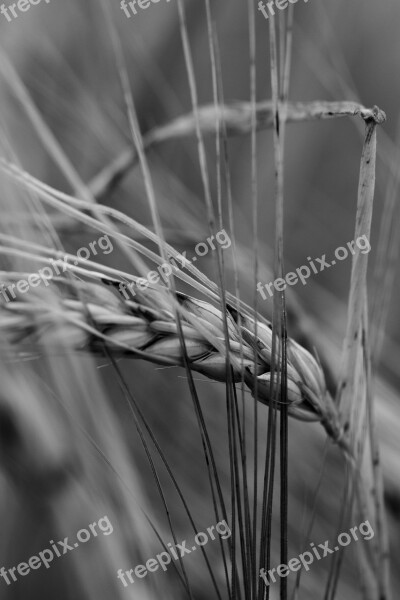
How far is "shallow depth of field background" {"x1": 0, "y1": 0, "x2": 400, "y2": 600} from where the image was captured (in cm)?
65

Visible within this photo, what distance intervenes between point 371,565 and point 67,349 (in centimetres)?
18

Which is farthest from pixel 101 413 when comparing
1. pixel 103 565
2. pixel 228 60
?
pixel 228 60

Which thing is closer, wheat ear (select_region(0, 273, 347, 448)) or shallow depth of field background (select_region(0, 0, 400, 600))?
wheat ear (select_region(0, 273, 347, 448))

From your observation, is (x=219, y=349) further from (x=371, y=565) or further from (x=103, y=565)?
(x=103, y=565)

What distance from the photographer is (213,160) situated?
3.28ft

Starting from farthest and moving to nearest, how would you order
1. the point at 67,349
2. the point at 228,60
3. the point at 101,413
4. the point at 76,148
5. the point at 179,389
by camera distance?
the point at 228,60 < the point at 76,148 < the point at 179,389 < the point at 101,413 < the point at 67,349

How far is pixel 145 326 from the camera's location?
12.8 inches

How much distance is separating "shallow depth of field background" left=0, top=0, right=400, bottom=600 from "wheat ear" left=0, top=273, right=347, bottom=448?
171 mm

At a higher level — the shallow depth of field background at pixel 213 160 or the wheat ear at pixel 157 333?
the shallow depth of field background at pixel 213 160

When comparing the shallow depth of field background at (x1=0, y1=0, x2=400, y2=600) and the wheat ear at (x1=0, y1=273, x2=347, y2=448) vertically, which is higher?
the shallow depth of field background at (x1=0, y1=0, x2=400, y2=600)

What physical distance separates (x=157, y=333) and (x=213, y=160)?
2.30 ft

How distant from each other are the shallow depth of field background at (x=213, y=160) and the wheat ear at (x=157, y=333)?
0.17m

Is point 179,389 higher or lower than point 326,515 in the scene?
higher

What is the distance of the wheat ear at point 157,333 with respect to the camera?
299 mm
